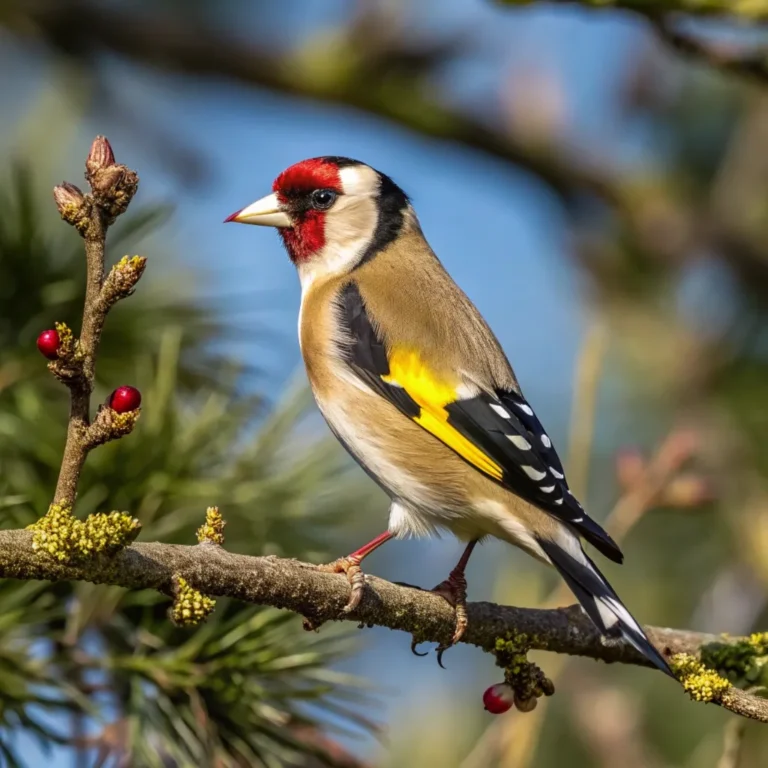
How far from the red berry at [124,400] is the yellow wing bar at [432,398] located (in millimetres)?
1340

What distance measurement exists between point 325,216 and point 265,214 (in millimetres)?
201

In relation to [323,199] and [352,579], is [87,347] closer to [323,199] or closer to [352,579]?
[352,579]

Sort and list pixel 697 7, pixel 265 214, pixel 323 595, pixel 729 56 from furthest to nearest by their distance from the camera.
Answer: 1. pixel 265 214
2. pixel 729 56
3. pixel 697 7
4. pixel 323 595

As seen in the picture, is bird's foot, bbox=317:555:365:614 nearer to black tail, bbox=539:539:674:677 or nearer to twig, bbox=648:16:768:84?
black tail, bbox=539:539:674:677

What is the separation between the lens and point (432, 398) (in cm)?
286

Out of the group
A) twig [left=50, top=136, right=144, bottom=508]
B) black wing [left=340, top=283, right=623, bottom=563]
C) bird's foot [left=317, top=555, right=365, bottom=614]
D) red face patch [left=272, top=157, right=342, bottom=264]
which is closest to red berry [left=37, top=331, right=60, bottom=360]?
twig [left=50, top=136, right=144, bottom=508]

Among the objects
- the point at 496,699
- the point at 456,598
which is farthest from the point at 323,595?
the point at 456,598

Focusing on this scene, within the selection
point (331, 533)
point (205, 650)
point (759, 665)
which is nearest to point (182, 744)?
point (205, 650)

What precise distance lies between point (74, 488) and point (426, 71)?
2.90 m

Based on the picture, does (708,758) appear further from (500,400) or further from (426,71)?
(426,71)

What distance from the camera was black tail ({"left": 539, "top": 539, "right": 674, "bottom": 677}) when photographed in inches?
80.7

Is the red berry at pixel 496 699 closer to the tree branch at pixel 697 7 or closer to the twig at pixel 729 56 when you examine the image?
the tree branch at pixel 697 7

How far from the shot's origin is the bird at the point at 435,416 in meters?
2.58

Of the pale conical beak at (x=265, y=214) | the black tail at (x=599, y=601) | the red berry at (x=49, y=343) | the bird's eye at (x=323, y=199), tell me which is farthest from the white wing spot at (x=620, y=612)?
the bird's eye at (x=323, y=199)
